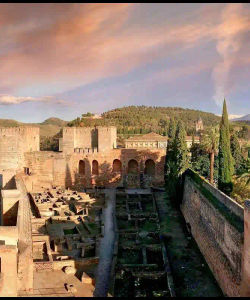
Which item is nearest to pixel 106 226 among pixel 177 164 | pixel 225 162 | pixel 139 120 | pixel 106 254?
pixel 106 254

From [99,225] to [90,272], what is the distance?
511 cm

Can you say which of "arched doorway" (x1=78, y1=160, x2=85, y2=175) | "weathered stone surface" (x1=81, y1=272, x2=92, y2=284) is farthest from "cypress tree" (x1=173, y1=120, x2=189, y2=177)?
"weathered stone surface" (x1=81, y1=272, x2=92, y2=284)

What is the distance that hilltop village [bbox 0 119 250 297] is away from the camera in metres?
9.43

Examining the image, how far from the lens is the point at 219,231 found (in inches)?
422

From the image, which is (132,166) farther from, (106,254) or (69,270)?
(69,270)

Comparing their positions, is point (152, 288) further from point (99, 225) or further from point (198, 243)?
point (99, 225)

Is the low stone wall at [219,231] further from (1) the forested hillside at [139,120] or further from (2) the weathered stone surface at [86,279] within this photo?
(1) the forested hillside at [139,120]

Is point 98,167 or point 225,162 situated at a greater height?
point 225,162

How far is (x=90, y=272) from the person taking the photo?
37.7ft

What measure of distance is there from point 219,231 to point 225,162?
24.6ft

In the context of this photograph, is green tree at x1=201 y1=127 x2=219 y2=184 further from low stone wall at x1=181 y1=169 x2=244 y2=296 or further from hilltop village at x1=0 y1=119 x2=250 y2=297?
low stone wall at x1=181 y1=169 x2=244 y2=296

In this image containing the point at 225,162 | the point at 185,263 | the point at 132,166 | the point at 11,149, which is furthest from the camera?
the point at 132,166

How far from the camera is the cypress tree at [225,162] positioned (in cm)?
1711

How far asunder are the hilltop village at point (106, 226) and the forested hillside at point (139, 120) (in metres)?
20.1
